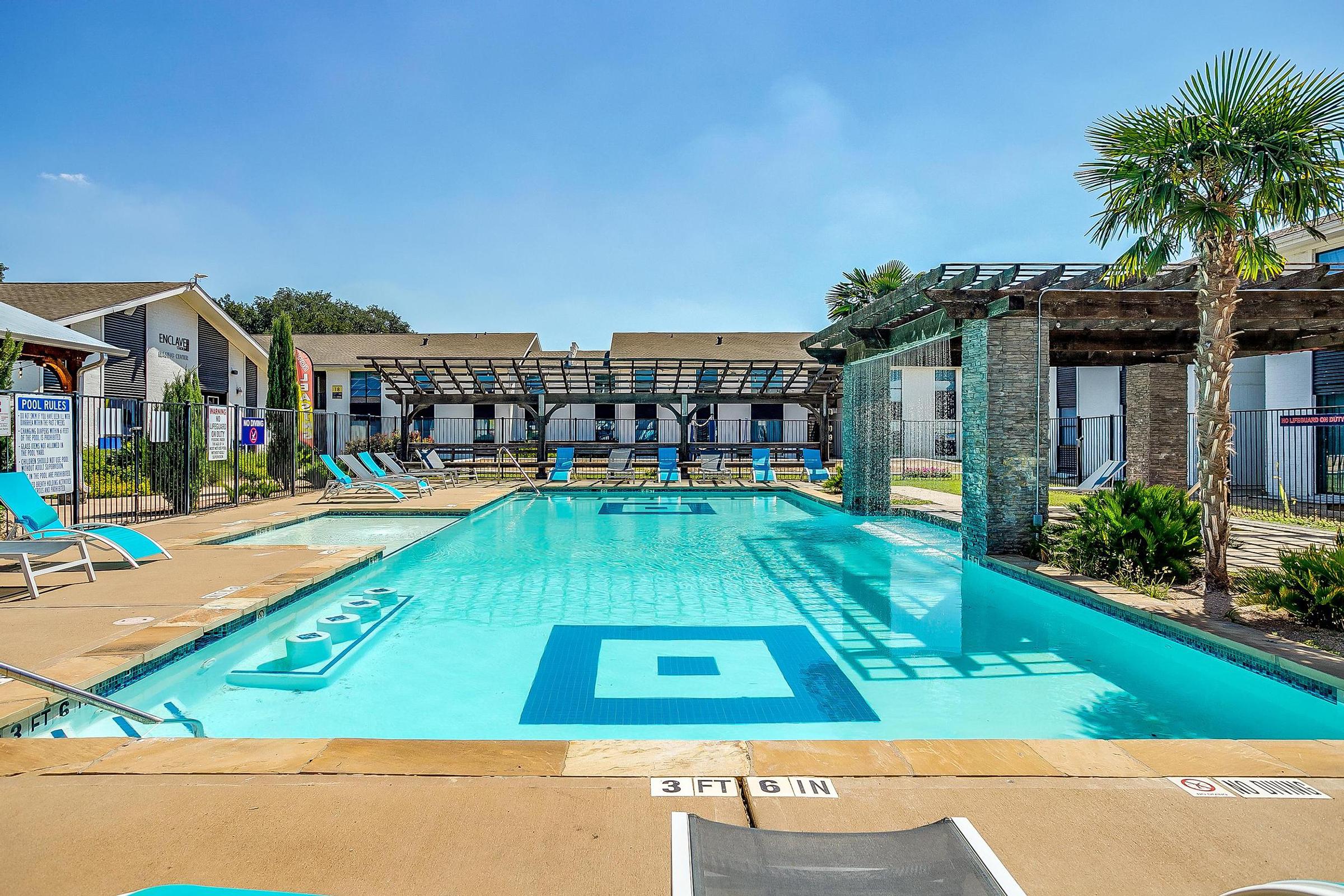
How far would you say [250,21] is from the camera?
1173 cm

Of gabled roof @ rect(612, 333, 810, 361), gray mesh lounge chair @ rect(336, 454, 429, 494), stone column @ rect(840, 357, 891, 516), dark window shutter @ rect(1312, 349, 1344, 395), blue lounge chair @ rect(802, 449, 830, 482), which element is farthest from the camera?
gabled roof @ rect(612, 333, 810, 361)

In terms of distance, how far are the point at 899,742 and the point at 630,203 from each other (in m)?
18.6

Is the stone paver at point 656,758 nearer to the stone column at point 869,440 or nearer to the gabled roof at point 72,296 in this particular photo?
the stone column at point 869,440

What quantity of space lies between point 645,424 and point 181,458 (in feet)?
64.9

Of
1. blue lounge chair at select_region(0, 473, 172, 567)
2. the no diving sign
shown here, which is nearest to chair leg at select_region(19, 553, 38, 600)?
blue lounge chair at select_region(0, 473, 172, 567)

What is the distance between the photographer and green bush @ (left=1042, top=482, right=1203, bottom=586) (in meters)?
6.48

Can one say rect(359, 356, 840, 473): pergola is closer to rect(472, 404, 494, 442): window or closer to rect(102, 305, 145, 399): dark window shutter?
rect(102, 305, 145, 399): dark window shutter

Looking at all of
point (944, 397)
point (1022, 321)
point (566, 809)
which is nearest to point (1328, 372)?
point (1022, 321)

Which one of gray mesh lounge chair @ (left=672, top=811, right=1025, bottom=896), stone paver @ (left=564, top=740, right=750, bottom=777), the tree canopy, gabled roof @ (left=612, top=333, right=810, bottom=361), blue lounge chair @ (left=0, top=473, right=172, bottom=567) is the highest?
the tree canopy

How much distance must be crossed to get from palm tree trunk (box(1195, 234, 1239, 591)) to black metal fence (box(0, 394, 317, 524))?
11115mm

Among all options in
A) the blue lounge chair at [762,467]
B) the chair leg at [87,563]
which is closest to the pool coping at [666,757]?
the chair leg at [87,563]

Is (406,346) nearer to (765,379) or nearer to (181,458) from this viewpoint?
(765,379)

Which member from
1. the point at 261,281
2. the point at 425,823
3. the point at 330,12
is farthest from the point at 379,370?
the point at 261,281

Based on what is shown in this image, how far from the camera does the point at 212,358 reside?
24328mm
